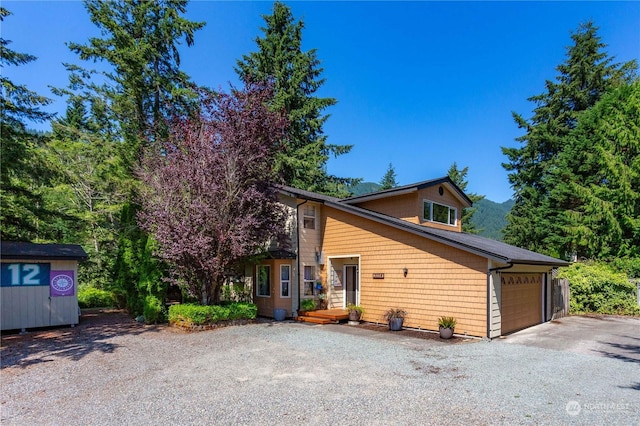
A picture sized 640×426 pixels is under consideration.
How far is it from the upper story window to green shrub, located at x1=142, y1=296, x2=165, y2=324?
1161cm

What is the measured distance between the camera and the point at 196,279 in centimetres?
1263

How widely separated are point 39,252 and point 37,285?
3.63 ft

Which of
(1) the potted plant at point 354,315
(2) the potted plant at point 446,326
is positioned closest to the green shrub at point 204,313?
(1) the potted plant at point 354,315

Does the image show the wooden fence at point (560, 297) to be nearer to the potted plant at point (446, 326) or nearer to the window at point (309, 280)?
the potted plant at point (446, 326)

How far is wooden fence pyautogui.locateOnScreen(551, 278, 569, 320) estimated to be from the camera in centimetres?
1558

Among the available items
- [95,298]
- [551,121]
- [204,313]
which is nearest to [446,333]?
[204,313]

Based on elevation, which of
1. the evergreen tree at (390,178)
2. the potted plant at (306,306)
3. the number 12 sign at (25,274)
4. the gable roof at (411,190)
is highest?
the evergreen tree at (390,178)

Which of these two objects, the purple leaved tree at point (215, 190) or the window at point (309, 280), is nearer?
the purple leaved tree at point (215, 190)

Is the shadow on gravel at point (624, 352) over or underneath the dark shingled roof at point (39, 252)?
underneath

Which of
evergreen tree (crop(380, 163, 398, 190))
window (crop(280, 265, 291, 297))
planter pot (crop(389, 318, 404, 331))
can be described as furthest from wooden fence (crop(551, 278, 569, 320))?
evergreen tree (crop(380, 163, 398, 190))

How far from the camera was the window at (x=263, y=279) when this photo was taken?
14.8 meters

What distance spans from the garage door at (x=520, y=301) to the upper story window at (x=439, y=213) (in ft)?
14.9

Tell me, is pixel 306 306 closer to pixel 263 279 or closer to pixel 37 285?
pixel 263 279

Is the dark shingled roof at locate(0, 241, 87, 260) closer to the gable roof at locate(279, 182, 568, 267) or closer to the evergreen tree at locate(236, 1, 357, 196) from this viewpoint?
the gable roof at locate(279, 182, 568, 267)
